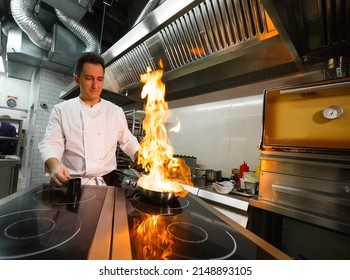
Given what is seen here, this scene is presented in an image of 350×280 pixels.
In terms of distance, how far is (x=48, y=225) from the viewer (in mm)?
622

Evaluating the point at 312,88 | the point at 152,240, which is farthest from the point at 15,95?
the point at 312,88

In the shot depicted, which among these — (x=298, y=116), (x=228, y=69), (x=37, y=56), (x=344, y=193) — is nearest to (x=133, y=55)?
(x=228, y=69)

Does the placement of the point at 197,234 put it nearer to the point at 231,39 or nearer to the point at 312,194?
the point at 312,194

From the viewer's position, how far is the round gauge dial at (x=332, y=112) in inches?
48.4

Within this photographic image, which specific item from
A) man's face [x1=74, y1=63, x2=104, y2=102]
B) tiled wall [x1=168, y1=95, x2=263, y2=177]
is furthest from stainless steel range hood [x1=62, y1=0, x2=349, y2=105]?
man's face [x1=74, y1=63, x2=104, y2=102]

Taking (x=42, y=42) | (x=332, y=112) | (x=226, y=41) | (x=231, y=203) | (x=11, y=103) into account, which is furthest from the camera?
(x=11, y=103)

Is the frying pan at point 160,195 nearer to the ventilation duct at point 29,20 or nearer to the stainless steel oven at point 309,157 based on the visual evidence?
the stainless steel oven at point 309,157

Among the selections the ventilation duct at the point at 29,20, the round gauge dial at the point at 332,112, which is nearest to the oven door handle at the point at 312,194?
the round gauge dial at the point at 332,112

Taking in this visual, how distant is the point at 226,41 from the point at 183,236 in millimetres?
1722

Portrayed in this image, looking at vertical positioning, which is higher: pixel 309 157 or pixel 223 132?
pixel 223 132

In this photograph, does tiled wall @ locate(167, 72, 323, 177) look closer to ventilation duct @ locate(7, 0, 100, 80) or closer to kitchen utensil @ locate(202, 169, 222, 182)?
kitchen utensil @ locate(202, 169, 222, 182)

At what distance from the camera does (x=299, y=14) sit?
141 centimetres

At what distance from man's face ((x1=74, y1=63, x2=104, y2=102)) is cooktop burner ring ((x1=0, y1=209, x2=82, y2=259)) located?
1032mm

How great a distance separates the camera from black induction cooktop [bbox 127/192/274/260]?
52cm
